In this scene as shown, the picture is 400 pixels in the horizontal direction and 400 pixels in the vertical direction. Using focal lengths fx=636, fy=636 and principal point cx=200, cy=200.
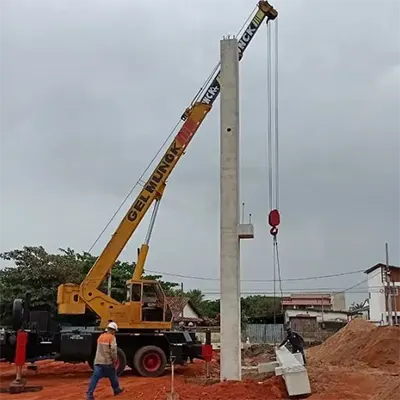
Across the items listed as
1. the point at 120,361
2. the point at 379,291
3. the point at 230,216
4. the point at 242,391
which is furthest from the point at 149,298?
the point at 379,291

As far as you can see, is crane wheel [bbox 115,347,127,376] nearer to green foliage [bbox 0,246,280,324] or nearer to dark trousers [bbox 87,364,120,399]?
dark trousers [bbox 87,364,120,399]

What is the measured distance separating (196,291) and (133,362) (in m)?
47.6

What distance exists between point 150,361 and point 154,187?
5602 mm

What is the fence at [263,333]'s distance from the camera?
146 feet

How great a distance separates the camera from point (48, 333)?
19906mm

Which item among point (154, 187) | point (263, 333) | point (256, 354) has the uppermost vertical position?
point (154, 187)

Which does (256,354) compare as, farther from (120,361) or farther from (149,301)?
(120,361)

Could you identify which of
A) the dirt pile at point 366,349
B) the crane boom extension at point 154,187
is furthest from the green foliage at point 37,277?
the crane boom extension at point 154,187

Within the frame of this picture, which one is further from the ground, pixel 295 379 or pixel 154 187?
pixel 154 187

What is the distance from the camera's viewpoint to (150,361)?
19.8 metres

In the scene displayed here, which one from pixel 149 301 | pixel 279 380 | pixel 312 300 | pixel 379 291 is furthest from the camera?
pixel 312 300

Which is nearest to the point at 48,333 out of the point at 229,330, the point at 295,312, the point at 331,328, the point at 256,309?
the point at 229,330

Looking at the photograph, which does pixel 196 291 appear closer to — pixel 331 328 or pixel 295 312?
pixel 295 312

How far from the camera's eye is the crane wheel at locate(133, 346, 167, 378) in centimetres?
1967
